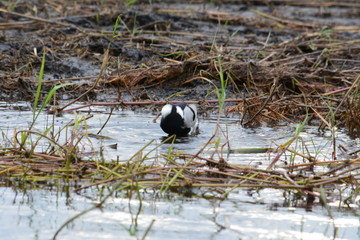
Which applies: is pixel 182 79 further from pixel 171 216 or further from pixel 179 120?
pixel 171 216

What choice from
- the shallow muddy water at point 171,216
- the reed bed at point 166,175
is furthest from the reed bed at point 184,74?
the shallow muddy water at point 171,216

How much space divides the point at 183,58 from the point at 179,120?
116 inches

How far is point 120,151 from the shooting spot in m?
6.62

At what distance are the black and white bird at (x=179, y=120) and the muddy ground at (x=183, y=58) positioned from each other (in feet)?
1.33

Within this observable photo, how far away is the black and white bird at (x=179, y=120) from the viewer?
7.71m

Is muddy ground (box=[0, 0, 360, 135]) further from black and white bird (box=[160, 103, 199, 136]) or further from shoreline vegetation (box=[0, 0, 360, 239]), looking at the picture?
black and white bird (box=[160, 103, 199, 136])

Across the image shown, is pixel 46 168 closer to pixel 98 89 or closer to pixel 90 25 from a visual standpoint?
pixel 98 89

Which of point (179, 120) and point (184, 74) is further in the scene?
point (184, 74)

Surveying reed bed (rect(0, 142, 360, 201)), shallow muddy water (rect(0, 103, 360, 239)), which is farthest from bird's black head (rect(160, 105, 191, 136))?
shallow muddy water (rect(0, 103, 360, 239))

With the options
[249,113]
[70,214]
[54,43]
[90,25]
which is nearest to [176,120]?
[249,113]

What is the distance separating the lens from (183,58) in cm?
1049

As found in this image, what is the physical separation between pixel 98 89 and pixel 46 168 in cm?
416

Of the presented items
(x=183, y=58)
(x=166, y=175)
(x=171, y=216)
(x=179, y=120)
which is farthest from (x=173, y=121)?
(x=171, y=216)

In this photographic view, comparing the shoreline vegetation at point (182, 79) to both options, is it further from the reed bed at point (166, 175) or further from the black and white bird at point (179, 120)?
the black and white bird at point (179, 120)
